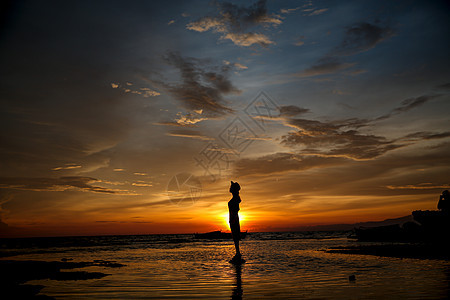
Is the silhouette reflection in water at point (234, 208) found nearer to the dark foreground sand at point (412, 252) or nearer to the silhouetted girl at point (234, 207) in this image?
the silhouetted girl at point (234, 207)

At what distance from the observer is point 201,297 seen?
9992mm

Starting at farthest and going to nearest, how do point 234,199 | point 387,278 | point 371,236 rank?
point 371,236 < point 234,199 < point 387,278

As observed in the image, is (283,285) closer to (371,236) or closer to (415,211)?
(415,211)

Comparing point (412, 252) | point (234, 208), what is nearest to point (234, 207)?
point (234, 208)

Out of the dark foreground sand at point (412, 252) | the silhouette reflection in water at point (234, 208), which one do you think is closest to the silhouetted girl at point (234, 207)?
the silhouette reflection in water at point (234, 208)

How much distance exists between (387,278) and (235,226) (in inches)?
339

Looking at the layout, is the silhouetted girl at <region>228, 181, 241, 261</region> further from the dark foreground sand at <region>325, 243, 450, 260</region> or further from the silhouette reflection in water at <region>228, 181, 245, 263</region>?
the dark foreground sand at <region>325, 243, 450, 260</region>

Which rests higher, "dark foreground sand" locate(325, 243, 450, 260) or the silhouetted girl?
the silhouetted girl

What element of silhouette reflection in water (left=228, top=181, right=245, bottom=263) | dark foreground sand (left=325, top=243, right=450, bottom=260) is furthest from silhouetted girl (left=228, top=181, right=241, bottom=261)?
dark foreground sand (left=325, top=243, right=450, bottom=260)

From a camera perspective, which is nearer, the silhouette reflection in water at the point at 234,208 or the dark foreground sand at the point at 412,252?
the silhouette reflection in water at the point at 234,208

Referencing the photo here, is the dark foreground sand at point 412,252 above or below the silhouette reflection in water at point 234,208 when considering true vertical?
below

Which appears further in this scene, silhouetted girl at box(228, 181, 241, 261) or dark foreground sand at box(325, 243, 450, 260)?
dark foreground sand at box(325, 243, 450, 260)

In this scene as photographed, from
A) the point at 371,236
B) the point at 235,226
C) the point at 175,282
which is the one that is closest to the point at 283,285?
the point at 175,282

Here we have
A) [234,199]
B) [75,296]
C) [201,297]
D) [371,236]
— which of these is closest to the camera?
[201,297]
